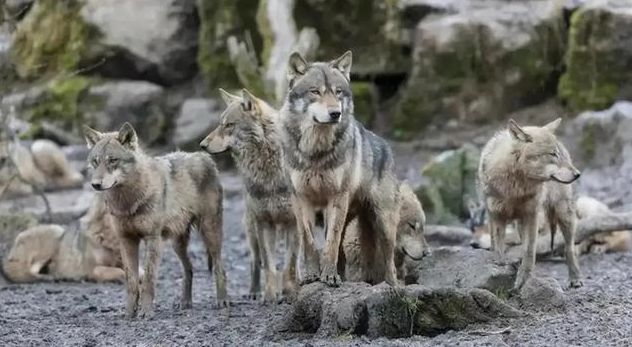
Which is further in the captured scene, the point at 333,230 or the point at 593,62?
the point at 593,62

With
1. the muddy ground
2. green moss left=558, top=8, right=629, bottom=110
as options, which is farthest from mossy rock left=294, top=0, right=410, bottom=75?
the muddy ground

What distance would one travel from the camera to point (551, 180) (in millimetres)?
10227

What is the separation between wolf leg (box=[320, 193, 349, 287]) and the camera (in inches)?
348

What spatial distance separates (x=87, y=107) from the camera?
845 inches

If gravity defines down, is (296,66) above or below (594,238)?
above

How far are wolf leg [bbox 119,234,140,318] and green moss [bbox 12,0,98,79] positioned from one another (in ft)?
40.2

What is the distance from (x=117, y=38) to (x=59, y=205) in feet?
17.4

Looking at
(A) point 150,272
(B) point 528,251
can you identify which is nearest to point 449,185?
(B) point 528,251

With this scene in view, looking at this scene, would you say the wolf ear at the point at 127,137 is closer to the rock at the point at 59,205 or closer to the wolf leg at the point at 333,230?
the wolf leg at the point at 333,230

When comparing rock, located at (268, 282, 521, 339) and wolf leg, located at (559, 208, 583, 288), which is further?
wolf leg, located at (559, 208, 583, 288)

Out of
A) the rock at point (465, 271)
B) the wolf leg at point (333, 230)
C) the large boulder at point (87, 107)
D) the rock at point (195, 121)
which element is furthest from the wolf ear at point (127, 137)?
the large boulder at point (87, 107)

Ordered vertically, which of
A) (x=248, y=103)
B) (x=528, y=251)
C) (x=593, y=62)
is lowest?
(x=528, y=251)

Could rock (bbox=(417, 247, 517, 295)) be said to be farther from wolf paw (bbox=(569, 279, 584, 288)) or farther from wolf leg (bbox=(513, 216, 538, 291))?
wolf paw (bbox=(569, 279, 584, 288))

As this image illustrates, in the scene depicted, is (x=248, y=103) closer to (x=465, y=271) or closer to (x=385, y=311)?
(x=465, y=271)
